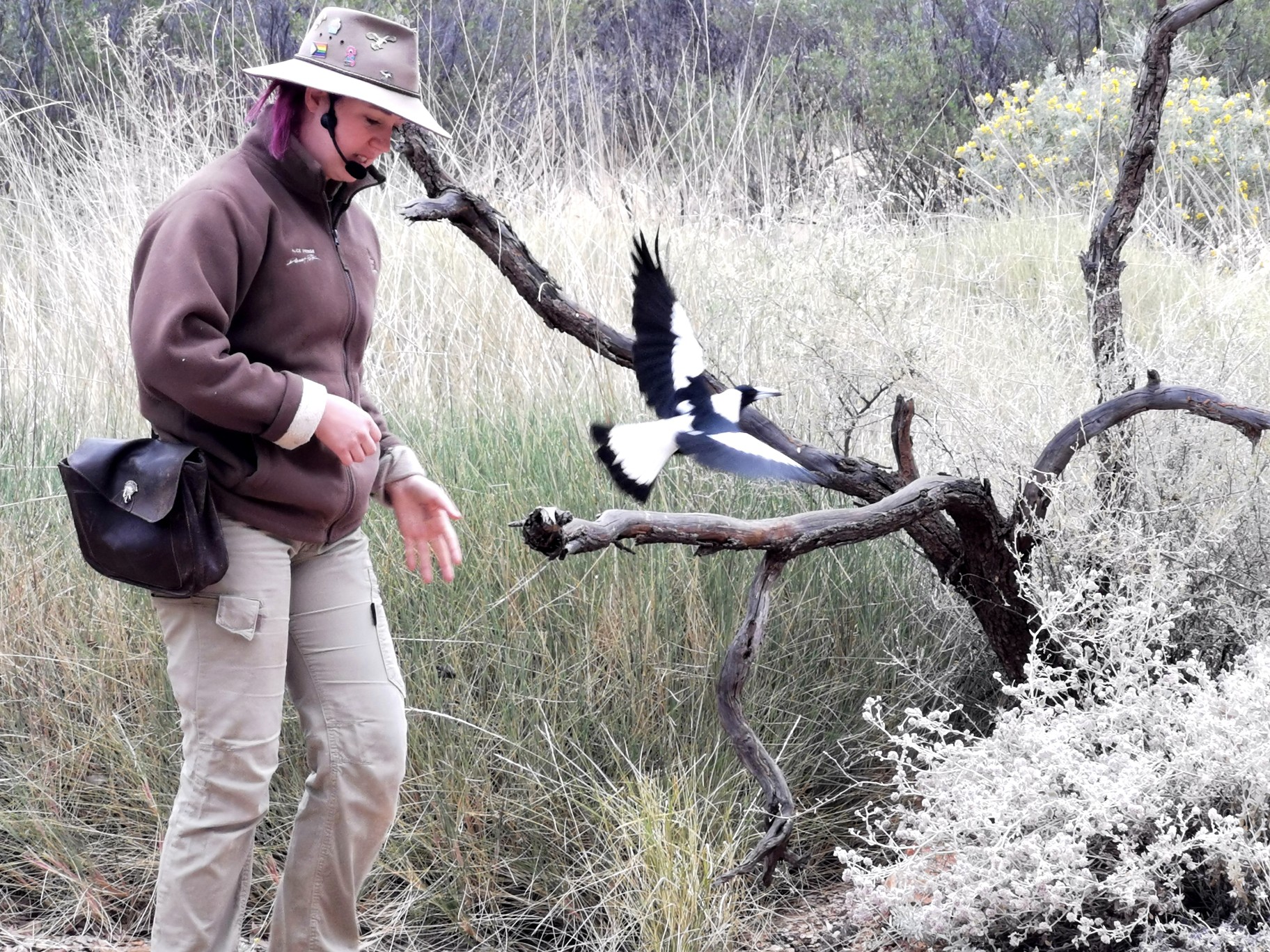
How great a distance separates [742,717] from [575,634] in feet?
1.81

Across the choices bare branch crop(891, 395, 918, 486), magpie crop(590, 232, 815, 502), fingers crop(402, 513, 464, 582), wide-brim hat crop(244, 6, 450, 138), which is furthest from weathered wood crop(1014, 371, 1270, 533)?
wide-brim hat crop(244, 6, 450, 138)

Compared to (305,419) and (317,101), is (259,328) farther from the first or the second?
(317,101)

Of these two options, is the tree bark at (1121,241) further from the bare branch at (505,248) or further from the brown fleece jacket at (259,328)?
the brown fleece jacket at (259,328)

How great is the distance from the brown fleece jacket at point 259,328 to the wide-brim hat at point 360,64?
98mm

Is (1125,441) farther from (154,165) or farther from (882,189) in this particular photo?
(154,165)

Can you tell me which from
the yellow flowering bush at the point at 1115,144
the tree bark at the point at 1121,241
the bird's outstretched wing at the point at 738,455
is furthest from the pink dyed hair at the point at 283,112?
the yellow flowering bush at the point at 1115,144

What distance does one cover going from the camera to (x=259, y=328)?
64.3 inches

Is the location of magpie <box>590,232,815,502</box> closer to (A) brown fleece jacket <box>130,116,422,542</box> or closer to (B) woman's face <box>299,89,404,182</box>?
(A) brown fleece jacket <box>130,116,422,542</box>

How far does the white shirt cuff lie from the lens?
1558 millimetres

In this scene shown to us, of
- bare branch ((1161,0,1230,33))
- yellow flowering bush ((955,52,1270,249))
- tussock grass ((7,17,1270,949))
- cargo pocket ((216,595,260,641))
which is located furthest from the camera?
yellow flowering bush ((955,52,1270,249))

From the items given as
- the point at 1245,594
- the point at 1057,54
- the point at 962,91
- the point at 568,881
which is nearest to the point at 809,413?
the point at 1245,594

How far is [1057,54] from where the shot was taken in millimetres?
8766

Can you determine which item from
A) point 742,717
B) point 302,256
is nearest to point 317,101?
point 302,256

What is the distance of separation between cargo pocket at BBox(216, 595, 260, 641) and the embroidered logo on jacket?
44 centimetres
